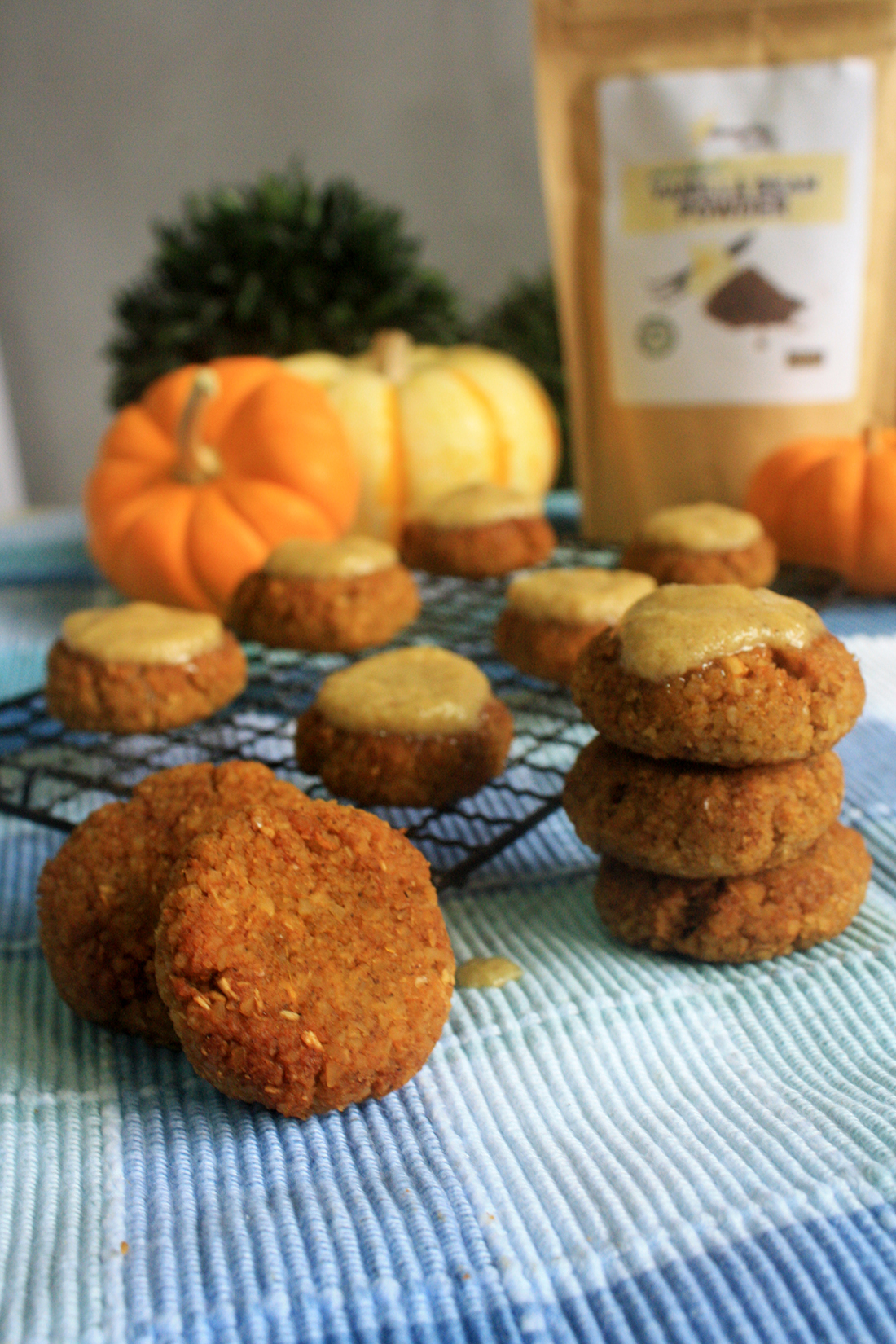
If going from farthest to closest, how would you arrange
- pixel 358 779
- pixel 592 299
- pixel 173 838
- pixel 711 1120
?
pixel 592 299, pixel 358 779, pixel 173 838, pixel 711 1120

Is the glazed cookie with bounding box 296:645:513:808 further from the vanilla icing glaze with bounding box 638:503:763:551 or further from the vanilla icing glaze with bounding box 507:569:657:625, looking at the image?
the vanilla icing glaze with bounding box 638:503:763:551

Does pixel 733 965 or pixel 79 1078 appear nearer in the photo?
pixel 79 1078

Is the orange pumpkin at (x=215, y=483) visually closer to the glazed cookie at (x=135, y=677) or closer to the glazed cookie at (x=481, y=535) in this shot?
the glazed cookie at (x=481, y=535)

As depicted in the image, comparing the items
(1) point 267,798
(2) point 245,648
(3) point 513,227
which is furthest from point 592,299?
(1) point 267,798

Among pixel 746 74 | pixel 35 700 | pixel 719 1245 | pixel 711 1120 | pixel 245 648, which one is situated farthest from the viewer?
pixel 746 74

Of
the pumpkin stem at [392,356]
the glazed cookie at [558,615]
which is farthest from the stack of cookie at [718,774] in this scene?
the pumpkin stem at [392,356]

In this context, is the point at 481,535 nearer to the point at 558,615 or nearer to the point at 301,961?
the point at 558,615

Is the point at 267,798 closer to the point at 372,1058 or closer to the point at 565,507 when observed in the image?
the point at 372,1058

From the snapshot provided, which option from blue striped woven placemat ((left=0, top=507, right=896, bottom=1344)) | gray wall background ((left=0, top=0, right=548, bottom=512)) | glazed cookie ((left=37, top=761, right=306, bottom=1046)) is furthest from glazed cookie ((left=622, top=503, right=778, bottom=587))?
gray wall background ((left=0, top=0, right=548, bottom=512))
